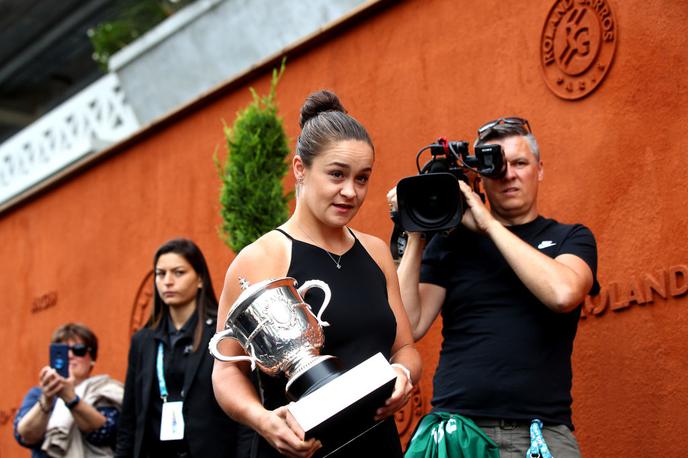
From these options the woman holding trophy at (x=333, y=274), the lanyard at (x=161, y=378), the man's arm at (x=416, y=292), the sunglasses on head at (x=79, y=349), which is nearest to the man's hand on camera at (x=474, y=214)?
the man's arm at (x=416, y=292)

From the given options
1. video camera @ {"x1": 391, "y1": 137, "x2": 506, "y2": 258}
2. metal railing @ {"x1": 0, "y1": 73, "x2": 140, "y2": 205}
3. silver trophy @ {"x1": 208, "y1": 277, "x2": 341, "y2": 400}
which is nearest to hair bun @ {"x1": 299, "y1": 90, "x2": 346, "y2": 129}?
video camera @ {"x1": 391, "y1": 137, "x2": 506, "y2": 258}

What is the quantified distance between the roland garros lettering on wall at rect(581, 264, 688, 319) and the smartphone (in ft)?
8.02

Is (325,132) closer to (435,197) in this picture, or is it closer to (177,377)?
(435,197)

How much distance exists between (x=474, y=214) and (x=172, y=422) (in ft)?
5.16

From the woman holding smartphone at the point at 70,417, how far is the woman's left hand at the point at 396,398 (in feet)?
8.58

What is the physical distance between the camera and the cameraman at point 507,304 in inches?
110

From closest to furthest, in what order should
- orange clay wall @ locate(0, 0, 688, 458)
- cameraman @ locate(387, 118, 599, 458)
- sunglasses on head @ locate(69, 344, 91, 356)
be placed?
cameraman @ locate(387, 118, 599, 458)
orange clay wall @ locate(0, 0, 688, 458)
sunglasses on head @ locate(69, 344, 91, 356)

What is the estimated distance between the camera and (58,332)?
5.04 metres

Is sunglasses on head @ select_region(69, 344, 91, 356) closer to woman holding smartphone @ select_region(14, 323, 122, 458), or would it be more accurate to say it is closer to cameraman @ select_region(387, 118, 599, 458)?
woman holding smartphone @ select_region(14, 323, 122, 458)

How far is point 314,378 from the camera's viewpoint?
84.9 inches

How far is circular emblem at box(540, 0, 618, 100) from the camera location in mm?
4125

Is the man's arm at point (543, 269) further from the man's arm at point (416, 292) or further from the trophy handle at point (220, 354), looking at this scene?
the trophy handle at point (220, 354)

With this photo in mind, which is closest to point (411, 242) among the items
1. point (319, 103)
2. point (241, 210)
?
point (319, 103)

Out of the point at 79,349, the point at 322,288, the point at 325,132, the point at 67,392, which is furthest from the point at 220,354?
the point at 79,349
